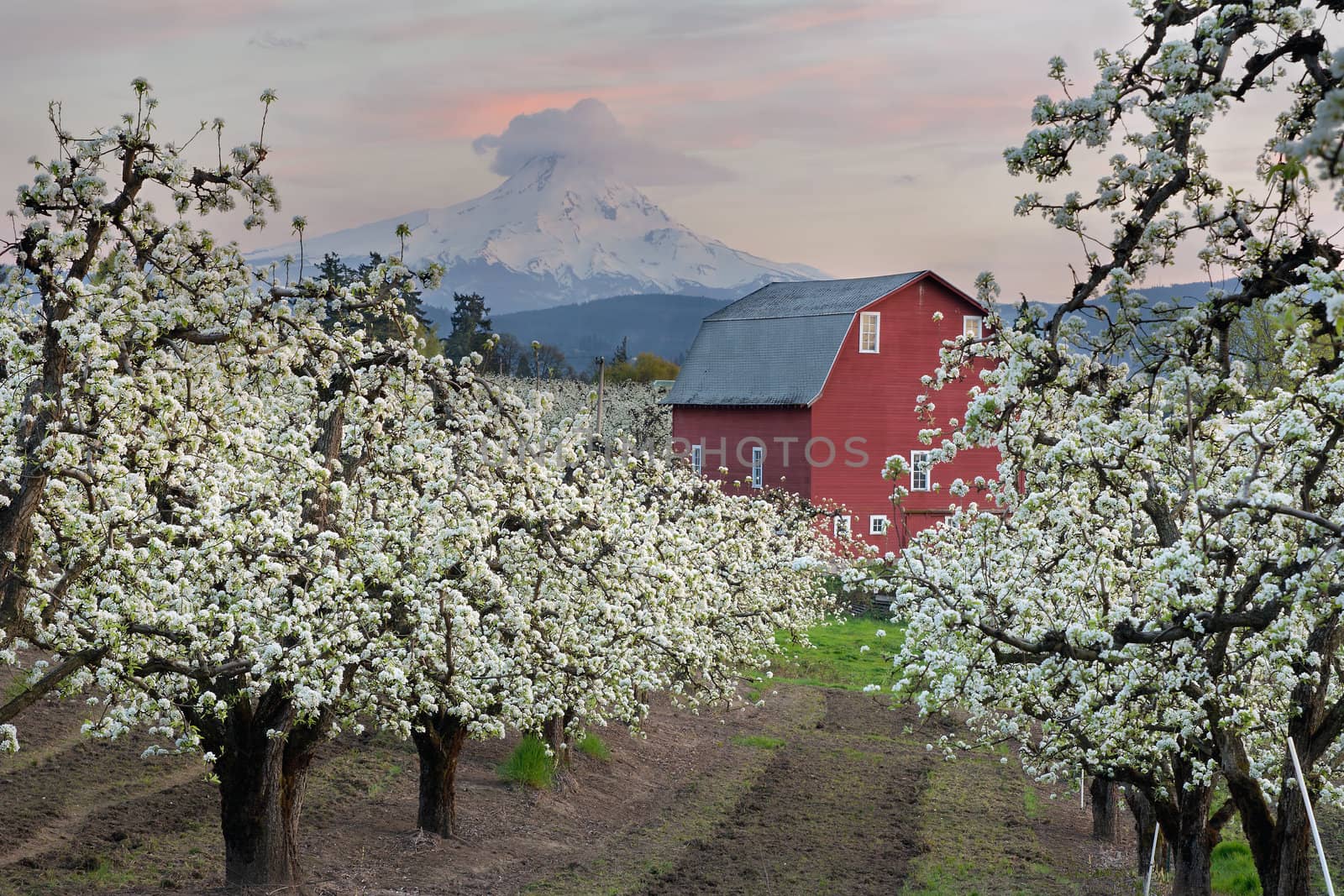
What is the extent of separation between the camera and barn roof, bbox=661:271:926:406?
48.7 meters

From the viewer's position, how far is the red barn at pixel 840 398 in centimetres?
4816

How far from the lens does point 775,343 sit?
51062 millimetres

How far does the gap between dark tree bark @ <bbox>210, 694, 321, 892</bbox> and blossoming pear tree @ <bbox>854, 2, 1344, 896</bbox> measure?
647 centimetres

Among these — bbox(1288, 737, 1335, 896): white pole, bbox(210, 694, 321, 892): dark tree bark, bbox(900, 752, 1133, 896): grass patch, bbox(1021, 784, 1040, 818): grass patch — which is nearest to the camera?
bbox(1288, 737, 1335, 896): white pole

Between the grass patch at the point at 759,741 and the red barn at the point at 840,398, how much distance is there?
23475mm

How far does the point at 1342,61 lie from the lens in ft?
11.5

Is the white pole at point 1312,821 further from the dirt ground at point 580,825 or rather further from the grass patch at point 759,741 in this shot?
the grass patch at point 759,741

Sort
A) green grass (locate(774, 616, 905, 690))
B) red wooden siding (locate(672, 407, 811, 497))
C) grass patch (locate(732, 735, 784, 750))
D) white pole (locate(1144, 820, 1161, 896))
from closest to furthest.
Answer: white pole (locate(1144, 820, 1161, 896))
grass patch (locate(732, 735, 784, 750))
green grass (locate(774, 616, 905, 690))
red wooden siding (locate(672, 407, 811, 497))

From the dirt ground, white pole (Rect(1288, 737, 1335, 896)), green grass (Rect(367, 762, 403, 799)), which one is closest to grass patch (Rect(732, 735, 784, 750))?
the dirt ground

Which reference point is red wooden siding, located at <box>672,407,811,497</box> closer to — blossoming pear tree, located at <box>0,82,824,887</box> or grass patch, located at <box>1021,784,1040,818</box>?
grass patch, located at <box>1021,784,1040,818</box>

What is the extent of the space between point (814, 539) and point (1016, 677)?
78.6 feet

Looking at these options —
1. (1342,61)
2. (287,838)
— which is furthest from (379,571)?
(1342,61)

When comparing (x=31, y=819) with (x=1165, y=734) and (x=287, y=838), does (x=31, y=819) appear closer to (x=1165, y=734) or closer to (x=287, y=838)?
(x=287, y=838)

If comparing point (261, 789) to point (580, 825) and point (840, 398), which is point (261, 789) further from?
point (840, 398)
